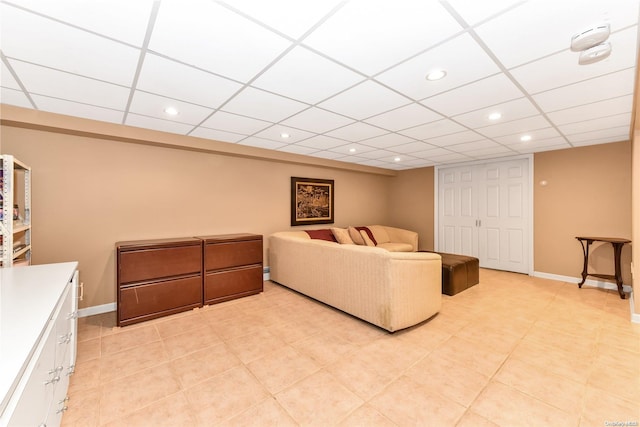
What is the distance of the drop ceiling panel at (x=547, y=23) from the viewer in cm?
138

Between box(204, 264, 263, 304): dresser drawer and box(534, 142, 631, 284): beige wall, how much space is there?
17.0 ft

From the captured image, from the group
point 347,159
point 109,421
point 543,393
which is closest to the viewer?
point 109,421

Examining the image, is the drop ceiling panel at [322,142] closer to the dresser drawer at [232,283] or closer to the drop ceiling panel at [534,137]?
the dresser drawer at [232,283]

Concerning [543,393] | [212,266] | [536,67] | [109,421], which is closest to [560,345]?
[543,393]

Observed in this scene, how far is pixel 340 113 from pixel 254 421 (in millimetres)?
2767

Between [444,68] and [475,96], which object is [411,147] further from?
[444,68]

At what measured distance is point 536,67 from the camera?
1959 millimetres

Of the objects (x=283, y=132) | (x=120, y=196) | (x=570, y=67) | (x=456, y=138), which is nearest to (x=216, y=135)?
(x=283, y=132)

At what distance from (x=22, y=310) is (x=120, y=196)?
264cm

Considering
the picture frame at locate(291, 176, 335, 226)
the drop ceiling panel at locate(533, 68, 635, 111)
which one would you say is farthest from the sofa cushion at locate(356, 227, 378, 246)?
the drop ceiling panel at locate(533, 68, 635, 111)

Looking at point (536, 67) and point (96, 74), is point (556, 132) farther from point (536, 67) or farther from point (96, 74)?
point (96, 74)

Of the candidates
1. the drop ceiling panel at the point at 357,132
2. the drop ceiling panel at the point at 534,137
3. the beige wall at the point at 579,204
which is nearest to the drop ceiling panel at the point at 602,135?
the drop ceiling panel at the point at 534,137

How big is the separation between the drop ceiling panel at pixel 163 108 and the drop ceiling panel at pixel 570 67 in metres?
2.87

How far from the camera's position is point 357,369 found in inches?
88.4
